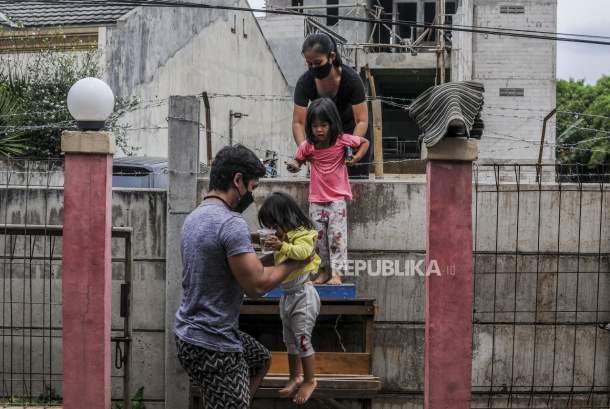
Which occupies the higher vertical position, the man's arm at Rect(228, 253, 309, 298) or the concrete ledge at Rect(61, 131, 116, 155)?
the concrete ledge at Rect(61, 131, 116, 155)

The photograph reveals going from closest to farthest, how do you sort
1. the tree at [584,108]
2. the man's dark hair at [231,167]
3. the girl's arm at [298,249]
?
the man's dark hair at [231,167] → the girl's arm at [298,249] → the tree at [584,108]

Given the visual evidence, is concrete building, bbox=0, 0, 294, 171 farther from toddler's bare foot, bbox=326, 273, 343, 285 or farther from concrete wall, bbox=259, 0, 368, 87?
toddler's bare foot, bbox=326, 273, 343, 285

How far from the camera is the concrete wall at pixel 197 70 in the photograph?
47.9ft

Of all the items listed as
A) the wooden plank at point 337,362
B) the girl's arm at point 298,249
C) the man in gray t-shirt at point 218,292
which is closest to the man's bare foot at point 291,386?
the wooden plank at point 337,362

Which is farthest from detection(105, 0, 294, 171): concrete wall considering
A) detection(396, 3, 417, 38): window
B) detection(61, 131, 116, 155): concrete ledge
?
detection(396, 3, 417, 38): window

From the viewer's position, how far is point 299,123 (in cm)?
709

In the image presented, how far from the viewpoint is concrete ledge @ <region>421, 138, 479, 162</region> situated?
5949mm

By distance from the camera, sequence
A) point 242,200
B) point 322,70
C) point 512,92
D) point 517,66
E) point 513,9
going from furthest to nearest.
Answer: point 513,9 → point 517,66 → point 512,92 → point 322,70 → point 242,200

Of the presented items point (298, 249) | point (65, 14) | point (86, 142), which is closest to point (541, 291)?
point (298, 249)

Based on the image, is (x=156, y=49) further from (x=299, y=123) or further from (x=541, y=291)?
(x=541, y=291)

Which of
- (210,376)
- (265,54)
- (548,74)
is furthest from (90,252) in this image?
(548,74)

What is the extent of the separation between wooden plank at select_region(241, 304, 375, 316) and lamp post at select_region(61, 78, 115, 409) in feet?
3.59

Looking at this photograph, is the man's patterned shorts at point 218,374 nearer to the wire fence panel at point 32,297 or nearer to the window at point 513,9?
the wire fence panel at point 32,297

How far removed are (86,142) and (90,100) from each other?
36 cm
